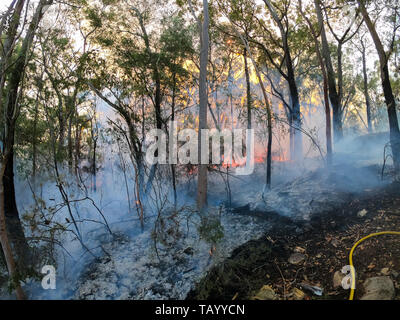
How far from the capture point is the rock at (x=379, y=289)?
393 cm

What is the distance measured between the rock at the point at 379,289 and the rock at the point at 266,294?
4.53ft

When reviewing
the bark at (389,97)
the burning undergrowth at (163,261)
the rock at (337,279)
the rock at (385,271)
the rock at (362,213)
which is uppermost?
the bark at (389,97)

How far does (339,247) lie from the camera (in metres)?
5.47

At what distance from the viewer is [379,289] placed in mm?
4004

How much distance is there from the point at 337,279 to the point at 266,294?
1223 millimetres

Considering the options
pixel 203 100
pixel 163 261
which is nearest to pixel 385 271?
pixel 163 261

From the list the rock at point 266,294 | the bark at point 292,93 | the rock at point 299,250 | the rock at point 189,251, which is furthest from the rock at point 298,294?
the bark at point 292,93

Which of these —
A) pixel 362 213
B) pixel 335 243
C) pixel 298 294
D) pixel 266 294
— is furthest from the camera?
pixel 362 213

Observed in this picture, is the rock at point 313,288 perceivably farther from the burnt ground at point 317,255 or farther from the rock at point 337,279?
the rock at point 337,279

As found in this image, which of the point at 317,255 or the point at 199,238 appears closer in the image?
the point at 317,255

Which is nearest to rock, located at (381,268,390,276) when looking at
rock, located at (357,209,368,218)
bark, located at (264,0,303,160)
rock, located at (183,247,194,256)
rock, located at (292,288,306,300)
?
rock, located at (292,288,306,300)

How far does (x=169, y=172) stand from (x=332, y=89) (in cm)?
744

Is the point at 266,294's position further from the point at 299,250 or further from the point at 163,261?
the point at 163,261

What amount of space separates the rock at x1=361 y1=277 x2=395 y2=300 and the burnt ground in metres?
0.10
